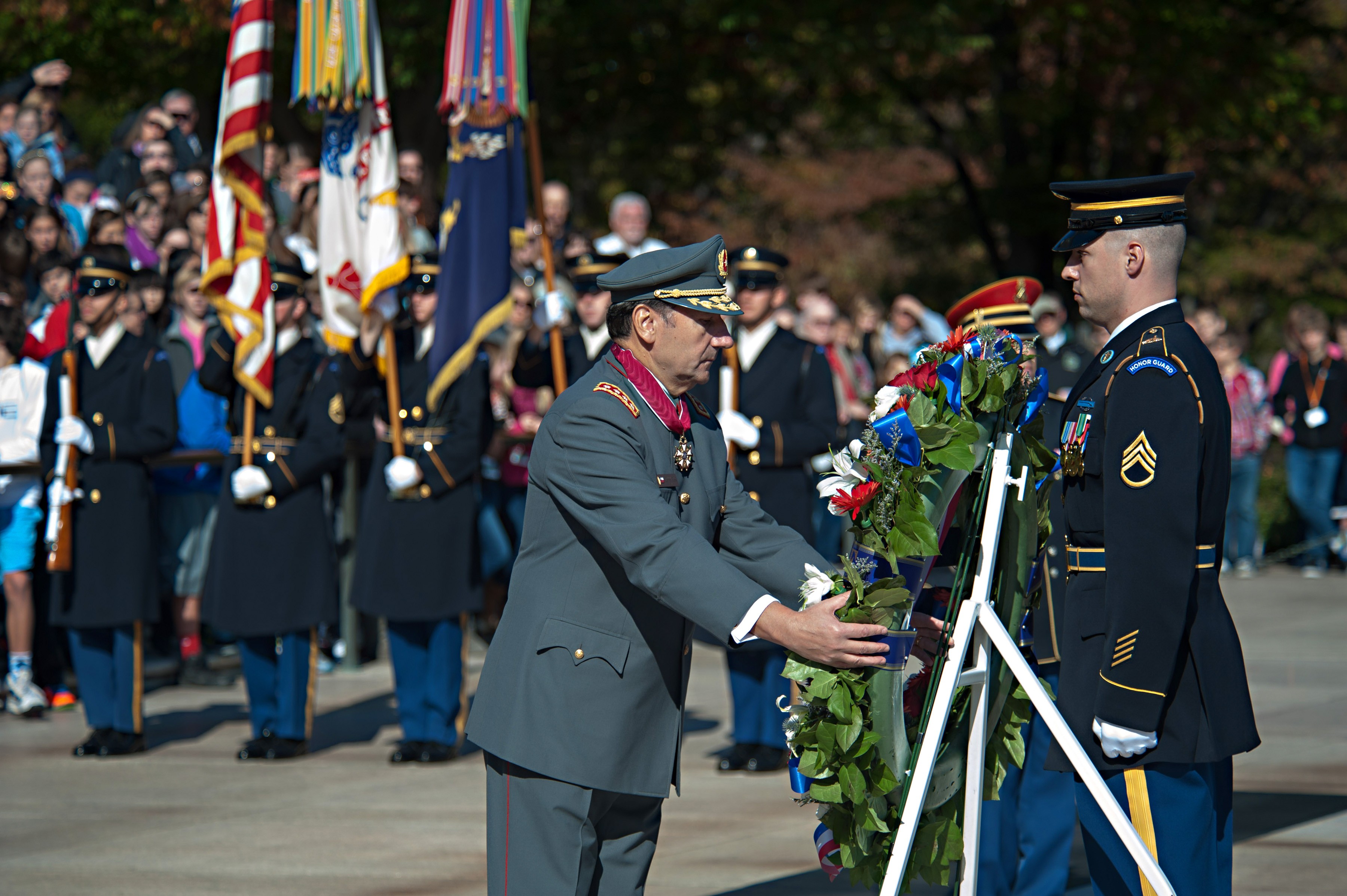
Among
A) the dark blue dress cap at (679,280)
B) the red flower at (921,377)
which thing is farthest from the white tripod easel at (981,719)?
Result: the dark blue dress cap at (679,280)

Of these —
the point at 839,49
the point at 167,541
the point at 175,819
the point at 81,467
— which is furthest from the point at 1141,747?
the point at 839,49

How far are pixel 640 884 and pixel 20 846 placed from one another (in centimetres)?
349

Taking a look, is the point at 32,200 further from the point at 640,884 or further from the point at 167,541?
the point at 640,884

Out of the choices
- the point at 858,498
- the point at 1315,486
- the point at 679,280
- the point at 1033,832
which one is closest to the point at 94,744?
the point at 1033,832

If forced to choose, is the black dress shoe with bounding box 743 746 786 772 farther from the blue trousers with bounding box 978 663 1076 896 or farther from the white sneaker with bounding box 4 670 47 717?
the white sneaker with bounding box 4 670 47 717

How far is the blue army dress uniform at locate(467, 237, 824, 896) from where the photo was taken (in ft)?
12.2

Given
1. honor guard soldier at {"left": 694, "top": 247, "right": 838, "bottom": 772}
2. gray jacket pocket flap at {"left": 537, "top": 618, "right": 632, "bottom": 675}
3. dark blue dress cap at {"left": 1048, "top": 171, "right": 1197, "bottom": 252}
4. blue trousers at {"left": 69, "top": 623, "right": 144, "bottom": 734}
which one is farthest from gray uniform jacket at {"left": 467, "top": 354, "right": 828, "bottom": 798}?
blue trousers at {"left": 69, "top": 623, "right": 144, "bottom": 734}

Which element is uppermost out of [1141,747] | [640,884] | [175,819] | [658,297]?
[658,297]

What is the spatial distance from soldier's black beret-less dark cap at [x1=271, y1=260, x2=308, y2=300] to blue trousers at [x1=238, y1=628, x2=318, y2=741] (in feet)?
5.59

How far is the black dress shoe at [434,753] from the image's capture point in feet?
26.8

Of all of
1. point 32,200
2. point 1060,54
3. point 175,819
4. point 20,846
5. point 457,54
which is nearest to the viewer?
point 20,846

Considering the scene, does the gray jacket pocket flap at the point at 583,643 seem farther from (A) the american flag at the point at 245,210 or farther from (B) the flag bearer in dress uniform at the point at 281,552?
(A) the american flag at the point at 245,210

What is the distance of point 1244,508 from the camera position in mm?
15070

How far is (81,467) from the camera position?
855cm
